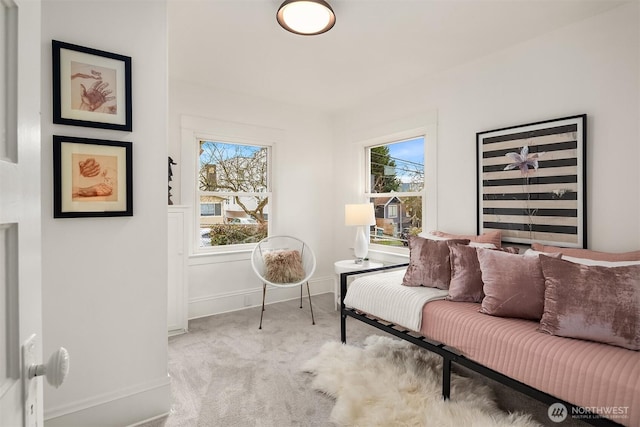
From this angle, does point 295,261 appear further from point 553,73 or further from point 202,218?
point 553,73

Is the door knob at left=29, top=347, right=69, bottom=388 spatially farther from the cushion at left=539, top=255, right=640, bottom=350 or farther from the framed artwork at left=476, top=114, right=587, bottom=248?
the framed artwork at left=476, top=114, right=587, bottom=248

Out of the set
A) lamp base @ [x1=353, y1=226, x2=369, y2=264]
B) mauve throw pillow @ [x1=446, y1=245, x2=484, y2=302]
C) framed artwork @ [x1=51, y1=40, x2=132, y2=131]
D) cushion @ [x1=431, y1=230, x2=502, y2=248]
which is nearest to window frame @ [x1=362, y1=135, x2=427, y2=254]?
lamp base @ [x1=353, y1=226, x2=369, y2=264]

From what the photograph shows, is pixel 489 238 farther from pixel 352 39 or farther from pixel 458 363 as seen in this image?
pixel 352 39

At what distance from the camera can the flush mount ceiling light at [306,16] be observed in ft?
6.97

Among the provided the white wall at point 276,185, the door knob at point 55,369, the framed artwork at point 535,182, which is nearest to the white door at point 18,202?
the door knob at point 55,369

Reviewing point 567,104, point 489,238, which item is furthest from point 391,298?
point 567,104

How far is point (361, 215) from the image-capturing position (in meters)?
3.85

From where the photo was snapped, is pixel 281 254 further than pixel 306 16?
Yes

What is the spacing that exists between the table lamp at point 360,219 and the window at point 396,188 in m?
0.37

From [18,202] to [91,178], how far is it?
4.52 feet

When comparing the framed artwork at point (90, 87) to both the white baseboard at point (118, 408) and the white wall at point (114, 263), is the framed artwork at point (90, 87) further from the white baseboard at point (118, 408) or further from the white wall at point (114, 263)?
the white baseboard at point (118, 408)

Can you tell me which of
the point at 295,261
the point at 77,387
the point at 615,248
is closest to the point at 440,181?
the point at 615,248

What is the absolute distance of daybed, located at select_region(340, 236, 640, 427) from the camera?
1467 mm

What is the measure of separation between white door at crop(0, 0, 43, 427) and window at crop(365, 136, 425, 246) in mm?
3434
